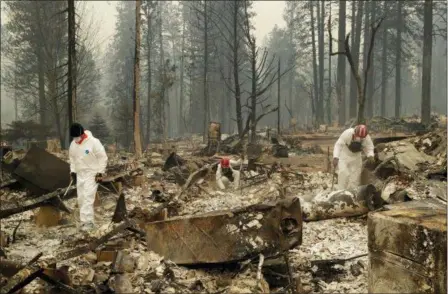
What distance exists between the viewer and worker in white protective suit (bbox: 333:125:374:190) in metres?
9.02

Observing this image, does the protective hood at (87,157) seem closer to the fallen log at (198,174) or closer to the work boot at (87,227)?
the work boot at (87,227)

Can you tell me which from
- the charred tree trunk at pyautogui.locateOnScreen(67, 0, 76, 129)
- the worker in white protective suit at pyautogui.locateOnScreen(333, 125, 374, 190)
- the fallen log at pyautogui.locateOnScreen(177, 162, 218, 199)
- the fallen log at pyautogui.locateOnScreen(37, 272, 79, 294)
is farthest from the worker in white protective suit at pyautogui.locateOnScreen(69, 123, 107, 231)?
the charred tree trunk at pyautogui.locateOnScreen(67, 0, 76, 129)

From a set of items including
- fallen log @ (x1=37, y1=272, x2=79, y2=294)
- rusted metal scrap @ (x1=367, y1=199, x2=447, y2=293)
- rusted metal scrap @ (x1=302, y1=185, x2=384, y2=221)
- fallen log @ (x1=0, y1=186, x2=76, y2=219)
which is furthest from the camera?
rusted metal scrap @ (x1=302, y1=185, x2=384, y2=221)

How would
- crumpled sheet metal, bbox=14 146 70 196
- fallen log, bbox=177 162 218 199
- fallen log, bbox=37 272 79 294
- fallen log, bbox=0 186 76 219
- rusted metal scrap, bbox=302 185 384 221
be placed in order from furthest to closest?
fallen log, bbox=177 162 218 199, crumpled sheet metal, bbox=14 146 70 196, rusted metal scrap, bbox=302 185 384 221, fallen log, bbox=0 186 76 219, fallen log, bbox=37 272 79 294

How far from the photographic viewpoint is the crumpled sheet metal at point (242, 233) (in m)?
4.89

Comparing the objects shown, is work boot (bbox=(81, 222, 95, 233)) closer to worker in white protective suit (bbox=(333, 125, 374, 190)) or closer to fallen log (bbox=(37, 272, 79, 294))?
fallen log (bbox=(37, 272, 79, 294))

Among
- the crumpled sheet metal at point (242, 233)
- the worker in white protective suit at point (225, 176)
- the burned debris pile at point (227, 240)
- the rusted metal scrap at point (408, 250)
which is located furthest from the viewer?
the worker in white protective suit at point (225, 176)

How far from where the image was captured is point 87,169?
7.57m

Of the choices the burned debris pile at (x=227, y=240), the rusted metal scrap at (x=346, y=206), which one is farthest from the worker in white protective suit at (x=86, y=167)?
the rusted metal scrap at (x=346, y=206)

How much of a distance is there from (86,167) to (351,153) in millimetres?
5690

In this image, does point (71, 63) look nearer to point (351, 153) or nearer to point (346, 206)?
point (351, 153)

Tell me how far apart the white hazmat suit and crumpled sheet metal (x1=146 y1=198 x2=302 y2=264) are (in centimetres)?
309

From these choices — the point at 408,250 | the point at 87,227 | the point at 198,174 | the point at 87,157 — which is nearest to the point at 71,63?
the point at 198,174

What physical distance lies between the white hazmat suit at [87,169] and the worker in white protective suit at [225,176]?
3882 mm
